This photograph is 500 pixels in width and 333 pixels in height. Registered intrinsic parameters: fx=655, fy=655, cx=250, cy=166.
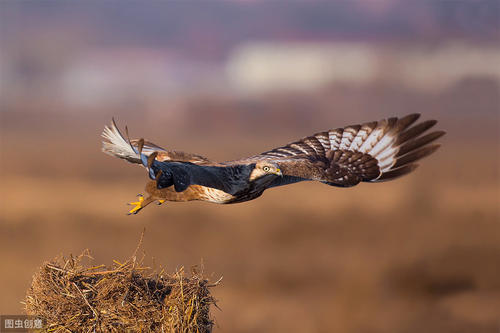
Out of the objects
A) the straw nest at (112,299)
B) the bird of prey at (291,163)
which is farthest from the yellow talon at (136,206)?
the straw nest at (112,299)

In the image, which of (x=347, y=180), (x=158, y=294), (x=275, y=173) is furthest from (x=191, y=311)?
(x=347, y=180)

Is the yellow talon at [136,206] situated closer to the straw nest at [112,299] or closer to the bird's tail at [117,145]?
the bird's tail at [117,145]

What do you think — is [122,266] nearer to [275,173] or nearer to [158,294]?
[158,294]

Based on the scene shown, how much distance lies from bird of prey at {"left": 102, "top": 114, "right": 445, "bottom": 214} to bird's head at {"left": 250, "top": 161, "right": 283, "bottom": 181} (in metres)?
0.01

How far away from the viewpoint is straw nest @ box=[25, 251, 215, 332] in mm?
7660

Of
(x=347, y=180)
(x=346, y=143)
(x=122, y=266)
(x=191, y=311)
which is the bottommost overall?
(x=191, y=311)

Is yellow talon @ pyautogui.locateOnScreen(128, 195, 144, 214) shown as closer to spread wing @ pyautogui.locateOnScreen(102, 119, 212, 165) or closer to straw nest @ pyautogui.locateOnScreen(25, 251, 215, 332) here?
spread wing @ pyautogui.locateOnScreen(102, 119, 212, 165)

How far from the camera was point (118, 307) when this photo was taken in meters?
7.71

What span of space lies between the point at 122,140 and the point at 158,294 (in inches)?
87.7

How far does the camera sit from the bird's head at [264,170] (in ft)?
30.5

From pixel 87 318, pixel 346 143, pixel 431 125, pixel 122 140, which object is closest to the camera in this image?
pixel 87 318

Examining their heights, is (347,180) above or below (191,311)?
above

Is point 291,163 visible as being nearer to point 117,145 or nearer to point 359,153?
point 359,153

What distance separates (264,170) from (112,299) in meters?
2.84
